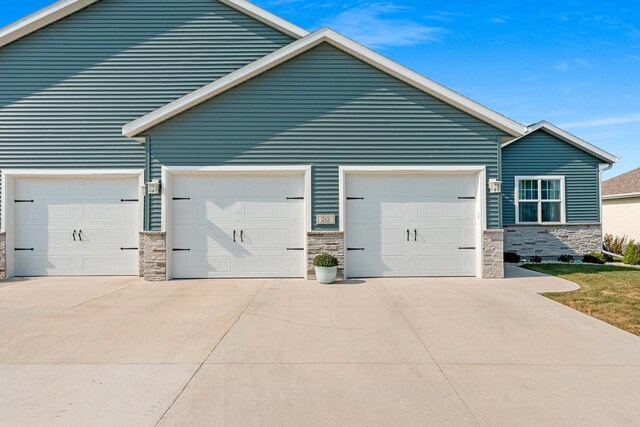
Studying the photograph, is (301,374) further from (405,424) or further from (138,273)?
(138,273)

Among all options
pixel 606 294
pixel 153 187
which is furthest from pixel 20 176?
pixel 606 294

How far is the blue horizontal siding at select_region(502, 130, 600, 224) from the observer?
1340cm

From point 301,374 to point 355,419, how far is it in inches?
37.8

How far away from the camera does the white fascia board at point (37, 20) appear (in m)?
9.64

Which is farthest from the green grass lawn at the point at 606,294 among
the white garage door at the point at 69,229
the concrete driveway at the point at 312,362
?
the white garage door at the point at 69,229

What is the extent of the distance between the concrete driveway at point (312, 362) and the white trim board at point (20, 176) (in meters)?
3.16

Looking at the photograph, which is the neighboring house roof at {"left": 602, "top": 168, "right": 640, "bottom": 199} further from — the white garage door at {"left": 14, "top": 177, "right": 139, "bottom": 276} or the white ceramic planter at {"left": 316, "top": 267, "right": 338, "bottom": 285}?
the white garage door at {"left": 14, "top": 177, "right": 139, "bottom": 276}

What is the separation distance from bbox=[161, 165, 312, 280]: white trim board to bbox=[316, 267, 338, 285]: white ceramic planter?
0.52m

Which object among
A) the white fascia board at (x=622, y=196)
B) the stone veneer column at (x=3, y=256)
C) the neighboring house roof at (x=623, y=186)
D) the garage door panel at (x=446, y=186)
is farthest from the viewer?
the neighboring house roof at (x=623, y=186)

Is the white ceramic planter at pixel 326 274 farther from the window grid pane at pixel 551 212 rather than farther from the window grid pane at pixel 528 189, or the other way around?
the window grid pane at pixel 551 212

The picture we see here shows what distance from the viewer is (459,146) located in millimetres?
9086

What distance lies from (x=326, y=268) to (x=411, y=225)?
7.78 ft

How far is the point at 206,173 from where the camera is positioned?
9039 mm

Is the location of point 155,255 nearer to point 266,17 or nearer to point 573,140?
point 266,17
